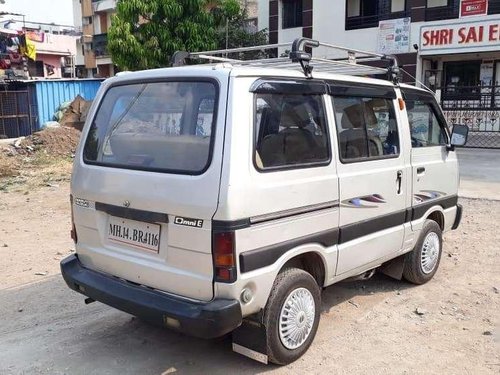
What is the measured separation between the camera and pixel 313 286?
342cm

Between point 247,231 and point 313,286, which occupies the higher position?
point 247,231

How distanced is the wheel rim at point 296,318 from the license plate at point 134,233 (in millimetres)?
923

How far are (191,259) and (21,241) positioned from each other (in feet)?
14.8

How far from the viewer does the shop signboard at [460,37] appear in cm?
1764

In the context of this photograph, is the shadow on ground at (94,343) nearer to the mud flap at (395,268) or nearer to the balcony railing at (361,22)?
the mud flap at (395,268)

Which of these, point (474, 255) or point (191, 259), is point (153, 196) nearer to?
point (191, 259)

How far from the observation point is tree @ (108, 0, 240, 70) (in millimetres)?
17984

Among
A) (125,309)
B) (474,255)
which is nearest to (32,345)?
(125,309)

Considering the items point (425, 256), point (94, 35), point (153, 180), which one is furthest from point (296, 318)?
point (94, 35)

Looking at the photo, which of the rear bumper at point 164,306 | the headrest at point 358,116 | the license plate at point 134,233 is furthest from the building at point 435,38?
the rear bumper at point 164,306

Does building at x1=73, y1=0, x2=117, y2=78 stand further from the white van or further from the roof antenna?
the roof antenna

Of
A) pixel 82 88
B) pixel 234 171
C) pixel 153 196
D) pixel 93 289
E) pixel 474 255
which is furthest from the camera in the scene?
pixel 82 88

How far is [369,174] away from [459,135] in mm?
1521

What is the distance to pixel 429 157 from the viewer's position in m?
4.62
